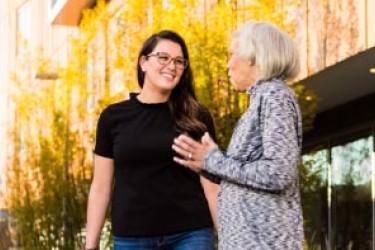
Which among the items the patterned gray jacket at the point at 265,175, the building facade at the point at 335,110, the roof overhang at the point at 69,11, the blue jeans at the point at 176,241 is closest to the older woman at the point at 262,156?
the patterned gray jacket at the point at 265,175

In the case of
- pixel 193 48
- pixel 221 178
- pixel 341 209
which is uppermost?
pixel 193 48

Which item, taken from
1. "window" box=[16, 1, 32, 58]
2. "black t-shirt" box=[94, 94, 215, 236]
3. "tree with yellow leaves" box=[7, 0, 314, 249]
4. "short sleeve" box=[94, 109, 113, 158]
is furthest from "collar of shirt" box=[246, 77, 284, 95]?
"window" box=[16, 1, 32, 58]

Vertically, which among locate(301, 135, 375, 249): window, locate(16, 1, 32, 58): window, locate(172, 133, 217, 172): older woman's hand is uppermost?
locate(16, 1, 32, 58): window

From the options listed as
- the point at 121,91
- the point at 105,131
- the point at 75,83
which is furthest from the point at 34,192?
the point at 105,131

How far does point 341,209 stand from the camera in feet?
58.1

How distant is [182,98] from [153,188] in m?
0.50

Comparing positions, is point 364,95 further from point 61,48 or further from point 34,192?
point 61,48

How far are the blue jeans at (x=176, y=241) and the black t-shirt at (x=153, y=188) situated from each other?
1.0 inches

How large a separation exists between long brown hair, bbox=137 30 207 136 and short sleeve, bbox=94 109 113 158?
302mm

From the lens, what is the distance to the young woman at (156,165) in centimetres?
557

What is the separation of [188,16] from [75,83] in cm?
707

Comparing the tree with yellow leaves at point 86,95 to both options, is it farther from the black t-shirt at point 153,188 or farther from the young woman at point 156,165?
the black t-shirt at point 153,188

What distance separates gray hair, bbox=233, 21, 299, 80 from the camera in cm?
454

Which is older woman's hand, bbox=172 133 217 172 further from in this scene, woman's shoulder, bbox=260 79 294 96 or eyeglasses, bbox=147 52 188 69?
eyeglasses, bbox=147 52 188 69
